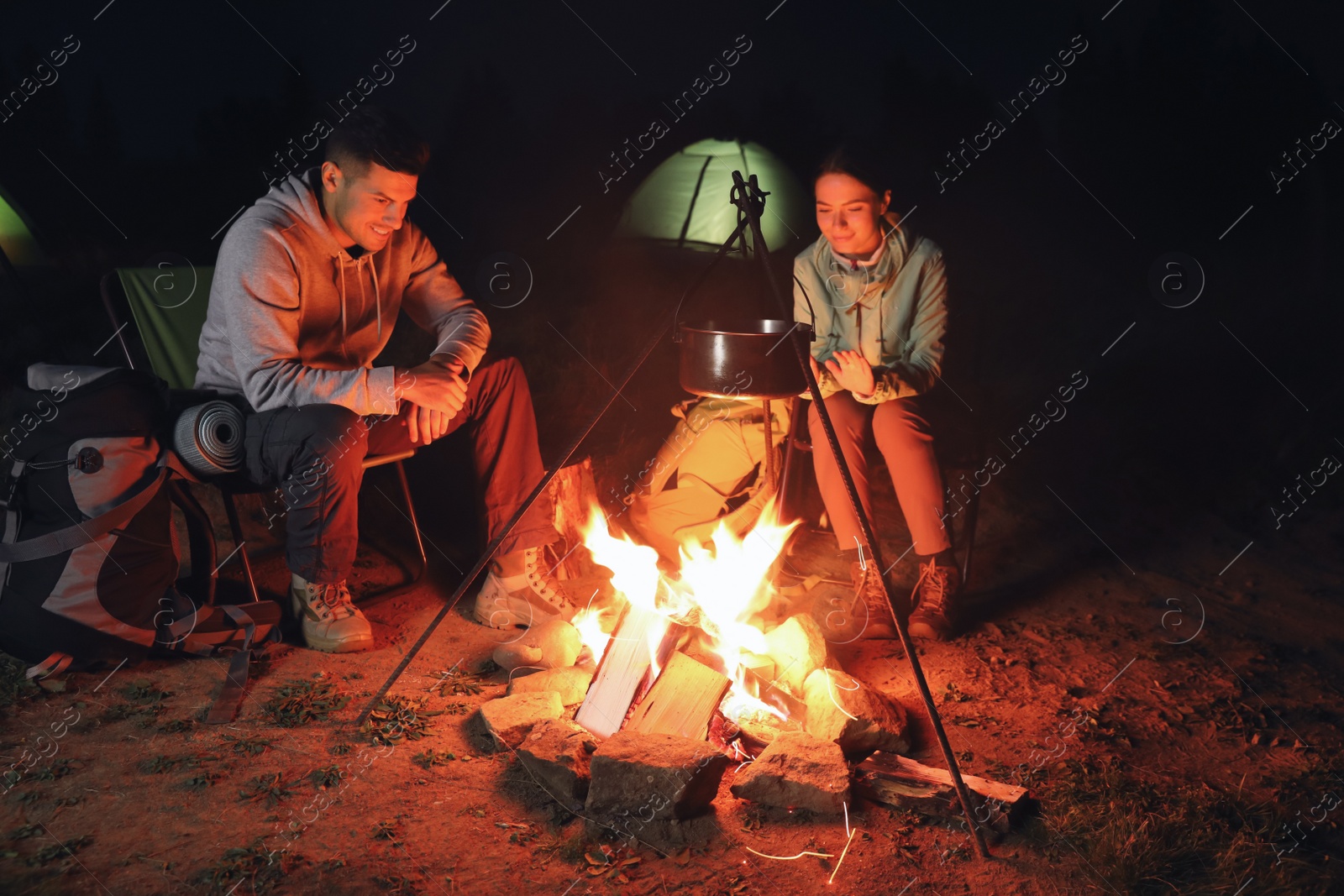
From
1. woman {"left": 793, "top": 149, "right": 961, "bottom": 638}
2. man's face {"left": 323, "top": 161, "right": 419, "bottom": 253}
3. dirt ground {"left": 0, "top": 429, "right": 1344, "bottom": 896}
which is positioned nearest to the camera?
dirt ground {"left": 0, "top": 429, "right": 1344, "bottom": 896}

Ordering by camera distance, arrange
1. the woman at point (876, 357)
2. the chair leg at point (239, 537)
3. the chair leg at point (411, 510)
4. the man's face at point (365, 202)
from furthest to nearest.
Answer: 1. the chair leg at point (411, 510)
2. the woman at point (876, 357)
3. the chair leg at point (239, 537)
4. the man's face at point (365, 202)

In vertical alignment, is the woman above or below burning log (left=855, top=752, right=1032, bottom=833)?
above

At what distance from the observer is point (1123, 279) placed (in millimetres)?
7629

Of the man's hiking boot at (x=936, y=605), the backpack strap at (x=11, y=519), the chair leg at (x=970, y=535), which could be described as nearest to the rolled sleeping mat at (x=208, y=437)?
the backpack strap at (x=11, y=519)

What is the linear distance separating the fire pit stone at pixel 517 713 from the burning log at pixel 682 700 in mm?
259

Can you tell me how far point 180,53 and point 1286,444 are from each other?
7.62 metres

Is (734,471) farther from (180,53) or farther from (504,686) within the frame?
(180,53)

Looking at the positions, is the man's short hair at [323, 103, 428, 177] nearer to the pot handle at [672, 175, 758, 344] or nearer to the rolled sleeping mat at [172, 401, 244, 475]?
the rolled sleeping mat at [172, 401, 244, 475]

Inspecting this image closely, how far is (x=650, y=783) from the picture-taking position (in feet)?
6.81

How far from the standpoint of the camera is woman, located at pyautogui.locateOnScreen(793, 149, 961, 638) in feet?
10.6

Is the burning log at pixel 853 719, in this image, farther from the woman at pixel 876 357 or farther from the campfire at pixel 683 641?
the woman at pixel 876 357

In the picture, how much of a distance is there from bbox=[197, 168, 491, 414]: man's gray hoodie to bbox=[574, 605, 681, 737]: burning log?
3.64 feet

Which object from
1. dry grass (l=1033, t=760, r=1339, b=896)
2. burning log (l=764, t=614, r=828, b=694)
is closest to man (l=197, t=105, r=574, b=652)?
burning log (l=764, t=614, r=828, b=694)

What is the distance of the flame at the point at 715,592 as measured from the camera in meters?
2.70
